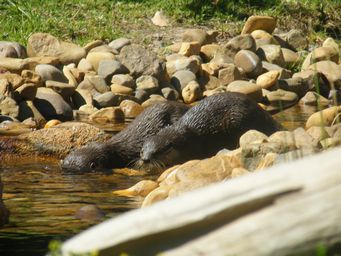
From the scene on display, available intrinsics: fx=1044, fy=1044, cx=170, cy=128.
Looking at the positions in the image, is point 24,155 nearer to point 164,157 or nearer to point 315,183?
point 164,157

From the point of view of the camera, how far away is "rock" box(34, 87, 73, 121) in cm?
1302

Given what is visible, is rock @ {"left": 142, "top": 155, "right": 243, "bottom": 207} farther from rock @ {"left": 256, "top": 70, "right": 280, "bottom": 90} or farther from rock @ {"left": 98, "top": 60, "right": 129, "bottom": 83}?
rock @ {"left": 256, "top": 70, "right": 280, "bottom": 90}

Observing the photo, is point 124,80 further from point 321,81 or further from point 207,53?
point 321,81

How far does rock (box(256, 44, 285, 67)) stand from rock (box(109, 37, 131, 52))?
84.9 inches

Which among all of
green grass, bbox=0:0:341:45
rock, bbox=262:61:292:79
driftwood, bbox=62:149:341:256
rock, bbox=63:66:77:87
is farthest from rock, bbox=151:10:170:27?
driftwood, bbox=62:149:341:256

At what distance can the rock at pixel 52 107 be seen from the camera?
1302 cm

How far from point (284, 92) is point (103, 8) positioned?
390 cm

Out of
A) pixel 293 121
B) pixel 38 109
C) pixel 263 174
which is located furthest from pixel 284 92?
pixel 263 174

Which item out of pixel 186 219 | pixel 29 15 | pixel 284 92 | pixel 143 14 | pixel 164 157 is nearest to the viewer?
pixel 186 219

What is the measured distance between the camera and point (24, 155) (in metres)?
10.4

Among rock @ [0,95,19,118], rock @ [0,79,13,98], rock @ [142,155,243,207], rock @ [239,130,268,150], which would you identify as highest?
rock @ [142,155,243,207]

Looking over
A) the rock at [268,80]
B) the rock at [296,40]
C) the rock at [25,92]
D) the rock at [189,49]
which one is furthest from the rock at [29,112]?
the rock at [296,40]

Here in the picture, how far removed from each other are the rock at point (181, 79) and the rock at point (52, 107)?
226cm

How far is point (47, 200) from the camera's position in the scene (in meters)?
7.97
